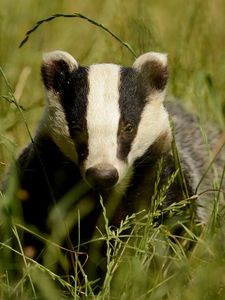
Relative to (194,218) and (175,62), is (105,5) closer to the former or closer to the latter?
(175,62)

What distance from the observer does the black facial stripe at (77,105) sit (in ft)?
11.6

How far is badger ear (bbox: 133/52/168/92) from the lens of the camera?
12.6 feet

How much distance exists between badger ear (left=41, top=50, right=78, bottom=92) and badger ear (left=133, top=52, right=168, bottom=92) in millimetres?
246

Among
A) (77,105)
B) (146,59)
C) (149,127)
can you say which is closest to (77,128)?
(77,105)

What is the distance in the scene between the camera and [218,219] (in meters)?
3.46

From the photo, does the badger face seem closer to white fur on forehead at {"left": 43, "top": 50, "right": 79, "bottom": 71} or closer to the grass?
white fur on forehead at {"left": 43, "top": 50, "right": 79, "bottom": 71}

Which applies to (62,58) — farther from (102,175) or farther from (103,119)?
(102,175)

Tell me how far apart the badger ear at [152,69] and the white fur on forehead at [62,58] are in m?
0.24

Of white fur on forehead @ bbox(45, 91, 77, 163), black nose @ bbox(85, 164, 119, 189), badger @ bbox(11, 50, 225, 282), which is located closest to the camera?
black nose @ bbox(85, 164, 119, 189)

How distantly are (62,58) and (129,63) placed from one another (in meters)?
0.70


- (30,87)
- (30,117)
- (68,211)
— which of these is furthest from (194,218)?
(30,87)

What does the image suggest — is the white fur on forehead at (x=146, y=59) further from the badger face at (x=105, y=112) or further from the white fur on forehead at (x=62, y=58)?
the white fur on forehead at (x=62, y=58)

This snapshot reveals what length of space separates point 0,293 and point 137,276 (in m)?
0.46

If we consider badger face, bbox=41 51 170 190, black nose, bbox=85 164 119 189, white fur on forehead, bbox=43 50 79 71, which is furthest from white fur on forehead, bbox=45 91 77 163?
black nose, bbox=85 164 119 189
